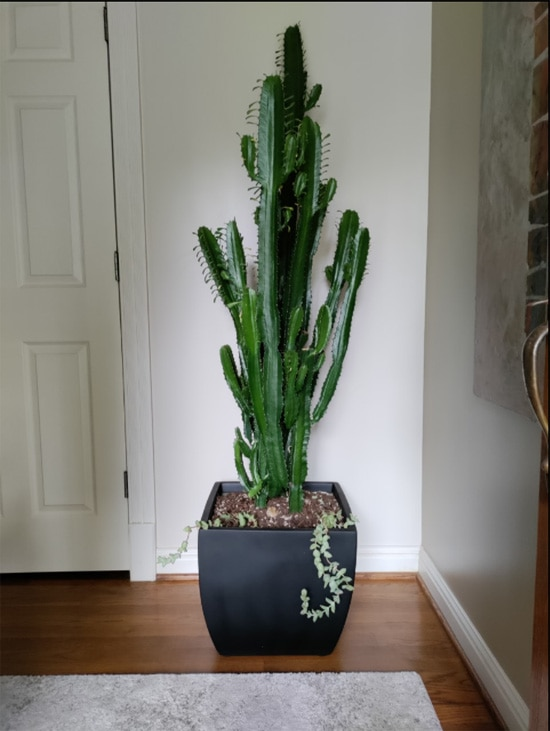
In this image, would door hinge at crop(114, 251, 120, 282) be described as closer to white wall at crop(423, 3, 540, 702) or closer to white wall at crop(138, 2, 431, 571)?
white wall at crop(138, 2, 431, 571)

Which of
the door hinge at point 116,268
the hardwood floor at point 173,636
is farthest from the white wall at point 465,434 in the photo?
the door hinge at point 116,268

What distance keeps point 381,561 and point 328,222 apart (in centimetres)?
104

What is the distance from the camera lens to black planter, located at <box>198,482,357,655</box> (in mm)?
989

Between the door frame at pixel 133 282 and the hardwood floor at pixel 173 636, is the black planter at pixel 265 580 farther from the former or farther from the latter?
the door frame at pixel 133 282

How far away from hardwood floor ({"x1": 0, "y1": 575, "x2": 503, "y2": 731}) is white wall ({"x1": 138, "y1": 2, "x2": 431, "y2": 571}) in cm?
15

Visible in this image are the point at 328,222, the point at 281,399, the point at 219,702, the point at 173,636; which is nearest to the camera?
the point at 219,702

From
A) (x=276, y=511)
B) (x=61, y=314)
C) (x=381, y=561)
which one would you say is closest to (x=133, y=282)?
(x=61, y=314)

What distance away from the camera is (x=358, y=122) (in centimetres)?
127

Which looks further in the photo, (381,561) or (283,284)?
(381,561)

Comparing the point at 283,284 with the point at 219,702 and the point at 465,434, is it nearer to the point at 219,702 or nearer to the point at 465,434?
the point at 465,434

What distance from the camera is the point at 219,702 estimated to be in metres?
0.93

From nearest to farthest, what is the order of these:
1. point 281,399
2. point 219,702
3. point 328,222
Result: point 219,702 < point 281,399 < point 328,222

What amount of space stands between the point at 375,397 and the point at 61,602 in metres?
1.09

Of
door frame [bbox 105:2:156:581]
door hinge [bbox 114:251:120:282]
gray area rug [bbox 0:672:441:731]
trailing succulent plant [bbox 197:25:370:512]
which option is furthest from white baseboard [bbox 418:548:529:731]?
door hinge [bbox 114:251:120:282]
